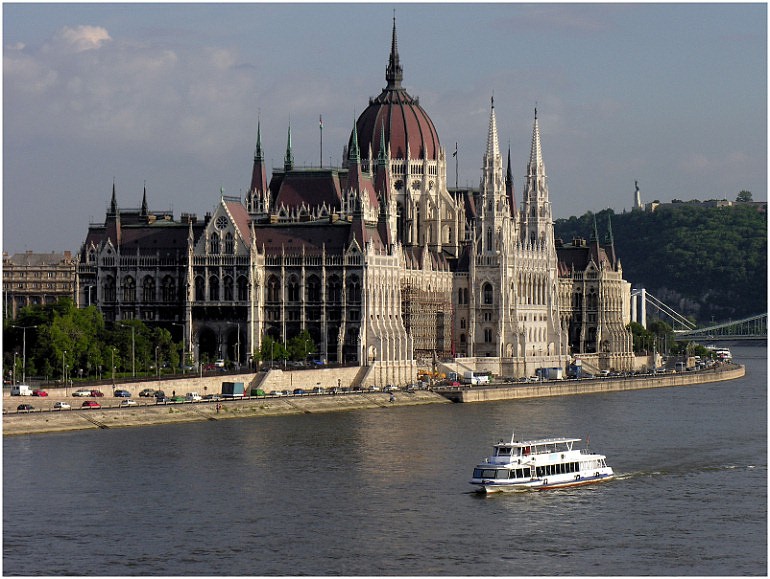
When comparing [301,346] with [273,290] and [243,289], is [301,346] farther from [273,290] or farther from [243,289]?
[243,289]

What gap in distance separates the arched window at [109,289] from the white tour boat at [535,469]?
87.7 m

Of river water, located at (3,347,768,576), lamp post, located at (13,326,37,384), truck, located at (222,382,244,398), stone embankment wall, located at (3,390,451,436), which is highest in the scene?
lamp post, located at (13,326,37,384)

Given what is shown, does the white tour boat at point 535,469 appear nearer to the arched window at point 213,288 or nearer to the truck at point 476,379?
the truck at point 476,379

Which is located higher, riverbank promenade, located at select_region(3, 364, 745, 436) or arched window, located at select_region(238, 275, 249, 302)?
arched window, located at select_region(238, 275, 249, 302)

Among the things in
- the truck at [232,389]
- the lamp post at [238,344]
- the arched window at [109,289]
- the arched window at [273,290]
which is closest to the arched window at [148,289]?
the arched window at [109,289]

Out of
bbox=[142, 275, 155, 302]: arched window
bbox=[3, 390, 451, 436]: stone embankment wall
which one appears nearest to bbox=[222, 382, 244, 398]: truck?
bbox=[3, 390, 451, 436]: stone embankment wall

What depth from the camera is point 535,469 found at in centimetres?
11244

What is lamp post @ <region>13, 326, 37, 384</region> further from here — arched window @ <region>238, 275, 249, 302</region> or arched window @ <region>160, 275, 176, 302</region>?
arched window @ <region>160, 275, 176, 302</region>

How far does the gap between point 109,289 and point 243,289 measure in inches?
532

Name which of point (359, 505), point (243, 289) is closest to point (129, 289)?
point (243, 289)

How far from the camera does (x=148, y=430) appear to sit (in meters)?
136

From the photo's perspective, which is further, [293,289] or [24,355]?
[293,289]

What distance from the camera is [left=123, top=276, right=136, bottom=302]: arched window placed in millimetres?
197500

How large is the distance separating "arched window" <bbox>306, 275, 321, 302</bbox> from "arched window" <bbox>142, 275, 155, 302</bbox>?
15041 mm
